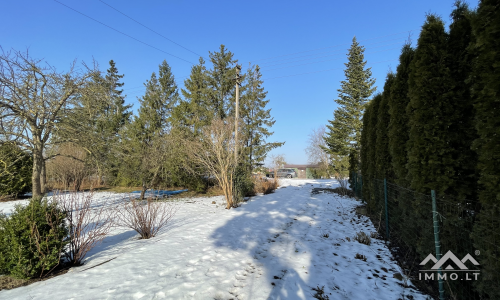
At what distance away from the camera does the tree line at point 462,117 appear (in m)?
2.06

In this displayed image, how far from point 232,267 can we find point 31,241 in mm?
2923

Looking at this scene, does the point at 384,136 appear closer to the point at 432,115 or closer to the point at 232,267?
the point at 432,115

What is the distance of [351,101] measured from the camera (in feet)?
82.0

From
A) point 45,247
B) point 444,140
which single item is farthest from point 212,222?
point 444,140

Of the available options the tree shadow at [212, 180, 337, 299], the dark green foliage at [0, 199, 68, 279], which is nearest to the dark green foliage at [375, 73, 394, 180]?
the tree shadow at [212, 180, 337, 299]

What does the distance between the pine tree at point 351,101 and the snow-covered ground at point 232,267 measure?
20759 mm

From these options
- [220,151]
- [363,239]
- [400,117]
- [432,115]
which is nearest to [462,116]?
[432,115]

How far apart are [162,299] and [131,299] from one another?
0.35 metres

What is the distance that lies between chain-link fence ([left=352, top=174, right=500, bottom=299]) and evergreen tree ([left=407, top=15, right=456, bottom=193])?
295mm

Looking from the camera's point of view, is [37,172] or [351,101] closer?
[37,172]

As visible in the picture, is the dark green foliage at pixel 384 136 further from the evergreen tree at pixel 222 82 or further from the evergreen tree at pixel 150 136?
the evergreen tree at pixel 222 82

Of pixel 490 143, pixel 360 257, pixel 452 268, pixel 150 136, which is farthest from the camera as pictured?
pixel 150 136

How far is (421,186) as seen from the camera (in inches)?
127

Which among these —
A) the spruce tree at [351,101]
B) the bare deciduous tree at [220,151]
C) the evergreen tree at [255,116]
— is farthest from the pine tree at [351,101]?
the bare deciduous tree at [220,151]
